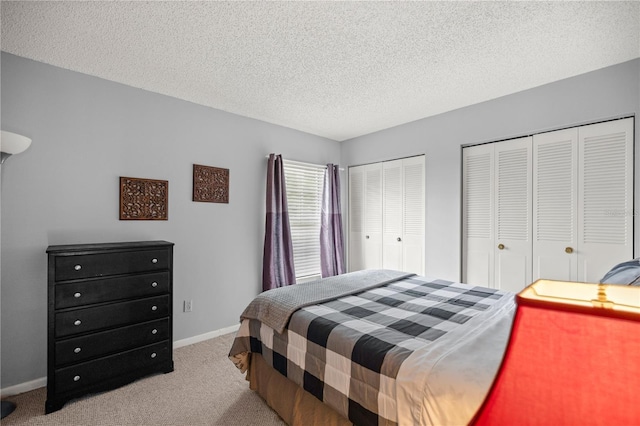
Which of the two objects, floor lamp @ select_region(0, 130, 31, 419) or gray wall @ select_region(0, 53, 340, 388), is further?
gray wall @ select_region(0, 53, 340, 388)

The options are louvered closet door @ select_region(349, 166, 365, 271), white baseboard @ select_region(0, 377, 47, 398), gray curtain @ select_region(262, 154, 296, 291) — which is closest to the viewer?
white baseboard @ select_region(0, 377, 47, 398)

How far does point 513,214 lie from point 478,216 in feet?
1.18

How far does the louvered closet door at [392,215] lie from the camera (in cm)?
420

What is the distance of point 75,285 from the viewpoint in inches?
86.5

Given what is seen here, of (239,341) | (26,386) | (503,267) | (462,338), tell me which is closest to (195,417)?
(239,341)

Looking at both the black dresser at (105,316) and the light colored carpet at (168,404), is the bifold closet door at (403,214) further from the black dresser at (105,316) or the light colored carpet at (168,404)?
the black dresser at (105,316)

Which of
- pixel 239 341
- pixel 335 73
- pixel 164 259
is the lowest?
pixel 239 341

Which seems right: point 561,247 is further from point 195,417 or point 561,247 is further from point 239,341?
point 195,417

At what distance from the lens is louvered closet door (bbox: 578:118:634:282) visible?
2516 millimetres

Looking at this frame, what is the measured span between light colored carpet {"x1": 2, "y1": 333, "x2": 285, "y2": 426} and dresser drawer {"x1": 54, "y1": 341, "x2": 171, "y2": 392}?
0.45 ft

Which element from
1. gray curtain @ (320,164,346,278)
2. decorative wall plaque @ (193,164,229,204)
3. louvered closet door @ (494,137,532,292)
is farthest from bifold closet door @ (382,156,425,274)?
decorative wall plaque @ (193,164,229,204)

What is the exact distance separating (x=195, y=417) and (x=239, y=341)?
0.55 metres

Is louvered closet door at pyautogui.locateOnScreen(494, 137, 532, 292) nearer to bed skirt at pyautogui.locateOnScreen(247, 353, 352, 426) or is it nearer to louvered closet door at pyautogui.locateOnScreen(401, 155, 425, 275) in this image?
louvered closet door at pyautogui.locateOnScreen(401, 155, 425, 275)

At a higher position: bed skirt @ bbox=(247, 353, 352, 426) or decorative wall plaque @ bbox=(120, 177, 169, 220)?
decorative wall plaque @ bbox=(120, 177, 169, 220)
